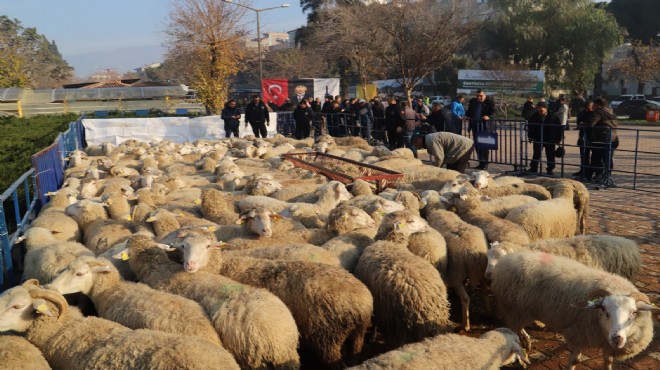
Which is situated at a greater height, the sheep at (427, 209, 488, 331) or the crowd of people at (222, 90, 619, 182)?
the crowd of people at (222, 90, 619, 182)

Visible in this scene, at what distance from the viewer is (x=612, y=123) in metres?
10.8

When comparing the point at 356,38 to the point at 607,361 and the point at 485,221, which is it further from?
the point at 607,361

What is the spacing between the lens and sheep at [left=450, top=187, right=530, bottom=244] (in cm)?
579

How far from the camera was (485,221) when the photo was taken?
20.4ft

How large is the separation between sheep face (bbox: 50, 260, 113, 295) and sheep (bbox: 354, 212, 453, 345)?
2.31m

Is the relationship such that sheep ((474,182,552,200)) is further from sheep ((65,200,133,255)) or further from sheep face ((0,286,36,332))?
sheep face ((0,286,36,332))

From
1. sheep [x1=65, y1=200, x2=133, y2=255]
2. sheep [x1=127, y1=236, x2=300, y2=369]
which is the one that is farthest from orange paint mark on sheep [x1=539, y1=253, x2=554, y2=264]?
sheep [x1=65, y1=200, x2=133, y2=255]

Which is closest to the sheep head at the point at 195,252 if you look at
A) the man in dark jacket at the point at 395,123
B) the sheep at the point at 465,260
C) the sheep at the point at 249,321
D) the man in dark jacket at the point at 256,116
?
the sheep at the point at 249,321

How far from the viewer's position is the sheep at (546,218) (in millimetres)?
6328

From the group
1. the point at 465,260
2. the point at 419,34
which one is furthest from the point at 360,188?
the point at 419,34

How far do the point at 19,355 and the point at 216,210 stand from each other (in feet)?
12.1

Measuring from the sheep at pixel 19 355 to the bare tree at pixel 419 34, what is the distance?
25.0 metres

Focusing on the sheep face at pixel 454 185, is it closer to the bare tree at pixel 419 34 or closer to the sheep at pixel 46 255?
the sheep at pixel 46 255

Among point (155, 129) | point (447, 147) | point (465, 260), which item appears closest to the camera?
point (465, 260)
